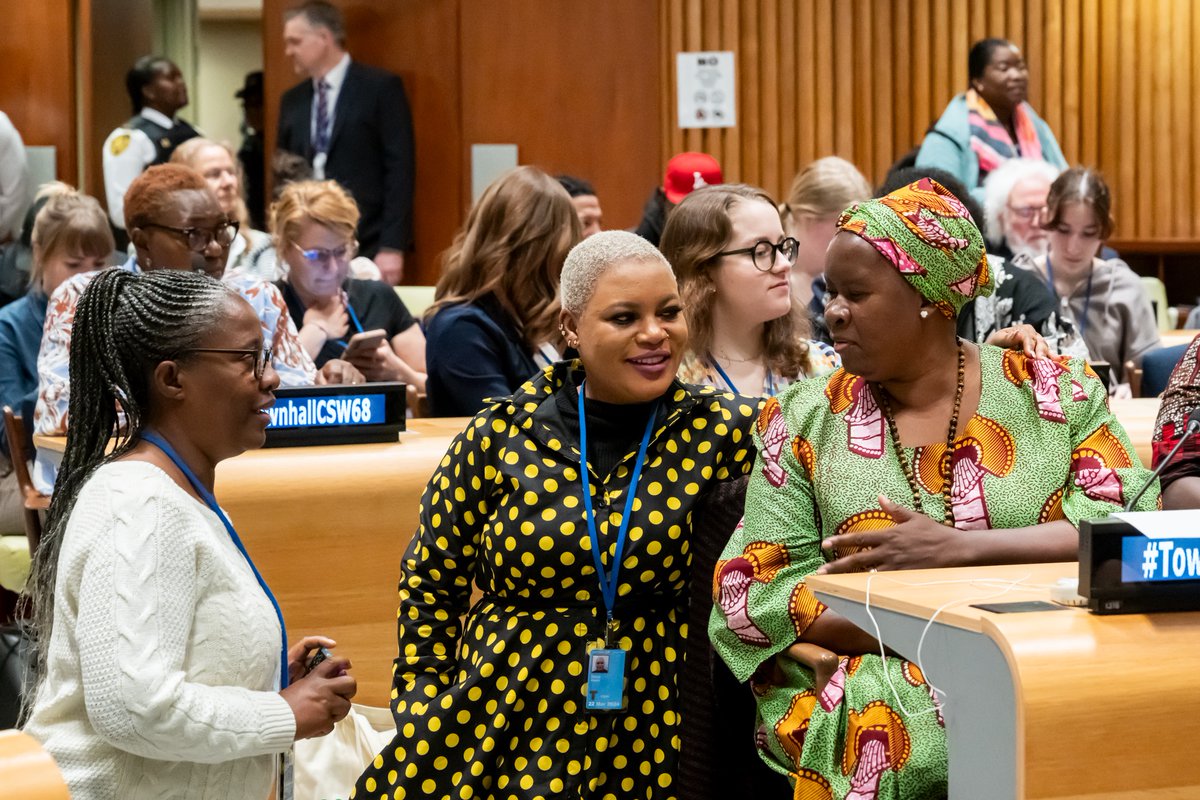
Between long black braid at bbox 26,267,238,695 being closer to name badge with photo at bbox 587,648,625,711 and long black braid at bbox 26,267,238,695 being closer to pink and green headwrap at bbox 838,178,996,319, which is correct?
name badge with photo at bbox 587,648,625,711

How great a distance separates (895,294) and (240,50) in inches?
429

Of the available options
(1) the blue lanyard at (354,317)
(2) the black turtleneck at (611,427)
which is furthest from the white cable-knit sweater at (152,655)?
(1) the blue lanyard at (354,317)

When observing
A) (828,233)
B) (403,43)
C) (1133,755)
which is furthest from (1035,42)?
(1133,755)

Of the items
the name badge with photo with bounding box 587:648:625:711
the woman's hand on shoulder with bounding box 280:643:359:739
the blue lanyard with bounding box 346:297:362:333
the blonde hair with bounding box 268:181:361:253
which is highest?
the blonde hair with bounding box 268:181:361:253

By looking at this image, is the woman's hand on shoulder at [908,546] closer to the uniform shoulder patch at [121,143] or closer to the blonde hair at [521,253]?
the blonde hair at [521,253]

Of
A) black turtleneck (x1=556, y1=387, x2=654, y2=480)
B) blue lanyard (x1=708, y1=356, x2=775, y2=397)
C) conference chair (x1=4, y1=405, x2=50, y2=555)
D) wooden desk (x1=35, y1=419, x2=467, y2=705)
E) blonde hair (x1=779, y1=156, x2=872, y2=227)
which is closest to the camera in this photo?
black turtleneck (x1=556, y1=387, x2=654, y2=480)

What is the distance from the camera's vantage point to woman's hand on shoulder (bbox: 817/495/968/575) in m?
2.52

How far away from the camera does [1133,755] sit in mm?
2150

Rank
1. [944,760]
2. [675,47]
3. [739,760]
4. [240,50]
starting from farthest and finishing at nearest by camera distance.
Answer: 1. [240,50]
2. [675,47]
3. [739,760]
4. [944,760]

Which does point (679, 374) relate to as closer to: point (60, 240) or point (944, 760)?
point (944, 760)

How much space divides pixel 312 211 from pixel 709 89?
3892mm

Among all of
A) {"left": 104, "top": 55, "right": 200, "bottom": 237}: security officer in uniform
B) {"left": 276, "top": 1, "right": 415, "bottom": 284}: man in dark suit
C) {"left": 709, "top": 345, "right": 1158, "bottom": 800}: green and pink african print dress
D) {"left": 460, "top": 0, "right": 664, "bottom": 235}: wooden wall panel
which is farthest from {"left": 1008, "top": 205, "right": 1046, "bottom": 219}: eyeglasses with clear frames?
{"left": 104, "top": 55, "right": 200, "bottom": 237}: security officer in uniform

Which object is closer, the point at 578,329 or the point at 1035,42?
the point at 578,329

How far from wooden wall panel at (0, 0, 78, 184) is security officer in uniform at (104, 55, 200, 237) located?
428mm
